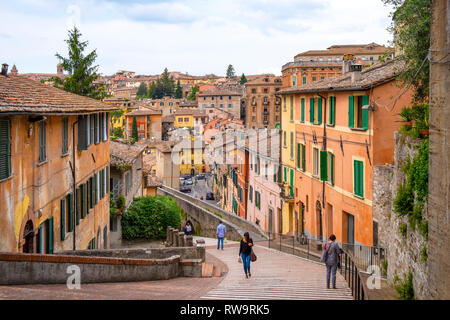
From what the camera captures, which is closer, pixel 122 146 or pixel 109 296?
pixel 109 296

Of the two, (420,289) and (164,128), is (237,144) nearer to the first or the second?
(420,289)

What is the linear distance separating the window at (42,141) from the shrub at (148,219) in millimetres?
17358

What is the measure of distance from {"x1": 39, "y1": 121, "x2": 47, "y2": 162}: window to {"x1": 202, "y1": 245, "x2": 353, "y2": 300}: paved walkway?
597 cm

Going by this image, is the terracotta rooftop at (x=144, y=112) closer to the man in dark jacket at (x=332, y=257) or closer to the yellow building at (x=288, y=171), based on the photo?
the yellow building at (x=288, y=171)

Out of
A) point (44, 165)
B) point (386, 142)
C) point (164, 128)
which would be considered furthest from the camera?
point (164, 128)

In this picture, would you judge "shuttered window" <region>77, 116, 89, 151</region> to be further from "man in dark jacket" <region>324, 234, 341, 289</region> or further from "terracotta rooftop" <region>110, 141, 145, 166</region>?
"man in dark jacket" <region>324, 234, 341, 289</region>

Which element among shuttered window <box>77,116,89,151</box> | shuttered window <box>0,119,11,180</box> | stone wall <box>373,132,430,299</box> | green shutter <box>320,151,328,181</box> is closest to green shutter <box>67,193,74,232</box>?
shuttered window <box>77,116,89,151</box>

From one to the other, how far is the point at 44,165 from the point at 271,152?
81.3ft

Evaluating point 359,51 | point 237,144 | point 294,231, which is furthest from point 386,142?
point 359,51

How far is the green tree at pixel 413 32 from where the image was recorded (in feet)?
42.7

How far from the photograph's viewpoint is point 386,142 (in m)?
20.0

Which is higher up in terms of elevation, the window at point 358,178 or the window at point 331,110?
the window at point 331,110

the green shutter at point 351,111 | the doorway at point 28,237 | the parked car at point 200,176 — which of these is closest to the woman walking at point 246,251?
the doorway at point 28,237

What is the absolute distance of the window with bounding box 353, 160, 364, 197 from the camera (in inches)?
825
